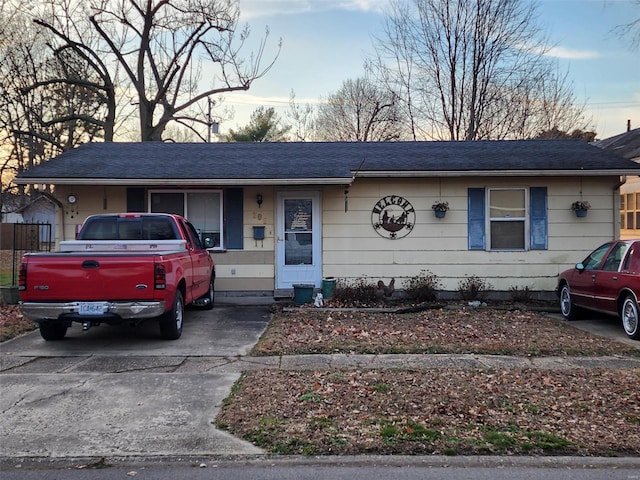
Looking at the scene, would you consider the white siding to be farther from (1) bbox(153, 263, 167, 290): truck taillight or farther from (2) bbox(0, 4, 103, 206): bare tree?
(2) bbox(0, 4, 103, 206): bare tree

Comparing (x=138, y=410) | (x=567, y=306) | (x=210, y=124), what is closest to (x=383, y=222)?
(x=567, y=306)

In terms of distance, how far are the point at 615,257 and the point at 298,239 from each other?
6.39 m

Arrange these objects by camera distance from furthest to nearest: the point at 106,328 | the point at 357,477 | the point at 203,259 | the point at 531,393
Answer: the point at 203,259 → the point at 106,328 → the point at 531,393 → the point at 357,477

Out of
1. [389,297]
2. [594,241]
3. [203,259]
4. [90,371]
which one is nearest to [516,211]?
[594,241]

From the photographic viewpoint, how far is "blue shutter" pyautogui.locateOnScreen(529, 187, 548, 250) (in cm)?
1188

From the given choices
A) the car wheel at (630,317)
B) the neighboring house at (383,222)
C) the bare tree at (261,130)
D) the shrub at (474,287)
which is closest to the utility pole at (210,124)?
the bare tree at (261,130)

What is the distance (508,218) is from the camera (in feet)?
39.1

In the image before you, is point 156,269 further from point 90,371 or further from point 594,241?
point 594,241

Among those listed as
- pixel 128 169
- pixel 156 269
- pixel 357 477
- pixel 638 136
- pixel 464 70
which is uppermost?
pixel 464 70

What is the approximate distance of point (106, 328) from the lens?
921 cm

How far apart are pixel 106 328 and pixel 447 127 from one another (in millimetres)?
A: 20783

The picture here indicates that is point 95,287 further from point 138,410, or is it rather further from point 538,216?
point 538,216

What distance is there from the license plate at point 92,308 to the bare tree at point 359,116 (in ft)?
77.7

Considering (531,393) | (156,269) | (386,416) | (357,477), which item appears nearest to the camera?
(357,477)
